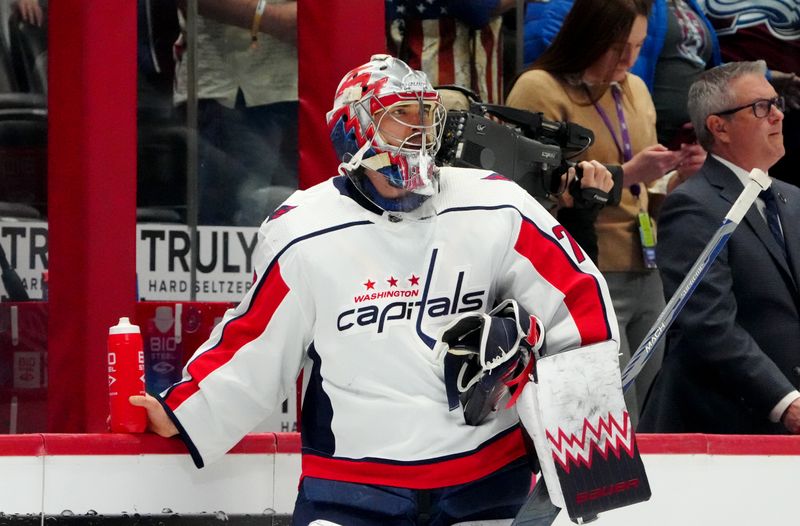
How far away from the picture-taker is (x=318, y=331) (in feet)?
8.38

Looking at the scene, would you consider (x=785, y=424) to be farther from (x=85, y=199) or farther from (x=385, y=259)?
(x=85, y=199)

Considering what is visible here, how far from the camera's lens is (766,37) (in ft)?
17.6

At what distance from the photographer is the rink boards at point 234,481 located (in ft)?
8.95

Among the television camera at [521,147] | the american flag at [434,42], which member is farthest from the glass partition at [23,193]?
the television camera at [521,147]

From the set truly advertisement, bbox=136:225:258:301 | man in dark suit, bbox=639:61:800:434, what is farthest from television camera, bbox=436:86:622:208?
truly advertisement, bbox=136:225:258:301

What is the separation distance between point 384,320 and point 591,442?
428 millimetres

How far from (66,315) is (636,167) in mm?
1463

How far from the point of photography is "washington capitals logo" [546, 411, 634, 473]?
2.51 metres

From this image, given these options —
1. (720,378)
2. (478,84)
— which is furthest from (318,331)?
(478,84)

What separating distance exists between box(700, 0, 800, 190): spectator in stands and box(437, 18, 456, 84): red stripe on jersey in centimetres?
136

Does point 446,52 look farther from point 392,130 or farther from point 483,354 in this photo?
point 483,354

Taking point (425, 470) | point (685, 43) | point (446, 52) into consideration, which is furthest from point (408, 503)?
point (685, 43)

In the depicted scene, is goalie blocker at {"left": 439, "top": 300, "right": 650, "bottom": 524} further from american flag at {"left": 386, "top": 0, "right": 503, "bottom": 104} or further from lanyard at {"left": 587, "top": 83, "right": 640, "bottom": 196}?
american flag at {"left": 386, "top": 0, "right": 503, "bottom": 104}

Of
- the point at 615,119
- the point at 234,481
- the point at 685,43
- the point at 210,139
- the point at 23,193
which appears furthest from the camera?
the point at 685,43
